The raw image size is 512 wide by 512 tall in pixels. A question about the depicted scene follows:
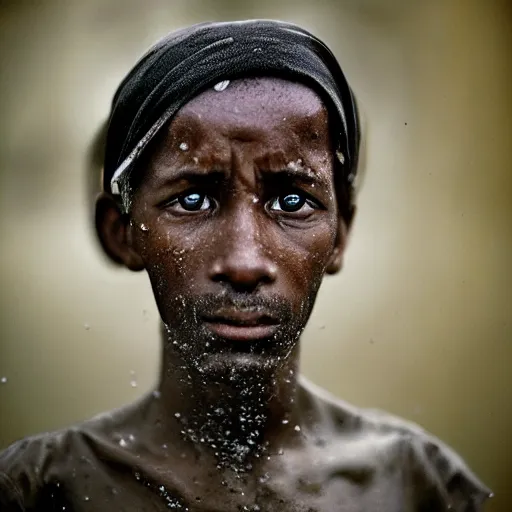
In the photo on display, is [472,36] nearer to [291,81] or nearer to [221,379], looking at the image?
[291,81]

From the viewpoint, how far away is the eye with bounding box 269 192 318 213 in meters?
1.47

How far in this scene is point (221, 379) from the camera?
58.2 inches

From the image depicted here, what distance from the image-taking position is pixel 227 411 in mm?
1609

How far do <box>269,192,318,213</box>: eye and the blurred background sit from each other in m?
0.50

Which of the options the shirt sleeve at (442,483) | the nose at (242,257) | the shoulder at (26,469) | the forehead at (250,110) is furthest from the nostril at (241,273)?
the shirt sleeve at (442,483)

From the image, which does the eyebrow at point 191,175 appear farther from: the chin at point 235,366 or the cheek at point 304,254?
the chin at point 235,366

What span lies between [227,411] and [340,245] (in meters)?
0.41

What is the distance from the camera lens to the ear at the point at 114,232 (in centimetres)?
161

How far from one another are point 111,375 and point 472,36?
1.29 metres

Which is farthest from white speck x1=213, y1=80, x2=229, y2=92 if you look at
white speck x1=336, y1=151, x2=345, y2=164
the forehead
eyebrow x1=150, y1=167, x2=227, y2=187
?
white speck x1=336, y1=151, x2=345, y2=164

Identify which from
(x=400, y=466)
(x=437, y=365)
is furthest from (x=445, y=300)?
(x=400, y=466)

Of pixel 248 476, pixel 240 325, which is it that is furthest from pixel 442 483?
pixel 240 325

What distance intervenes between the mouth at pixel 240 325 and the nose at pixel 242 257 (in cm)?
5

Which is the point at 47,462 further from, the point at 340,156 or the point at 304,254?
the point at 340,156
